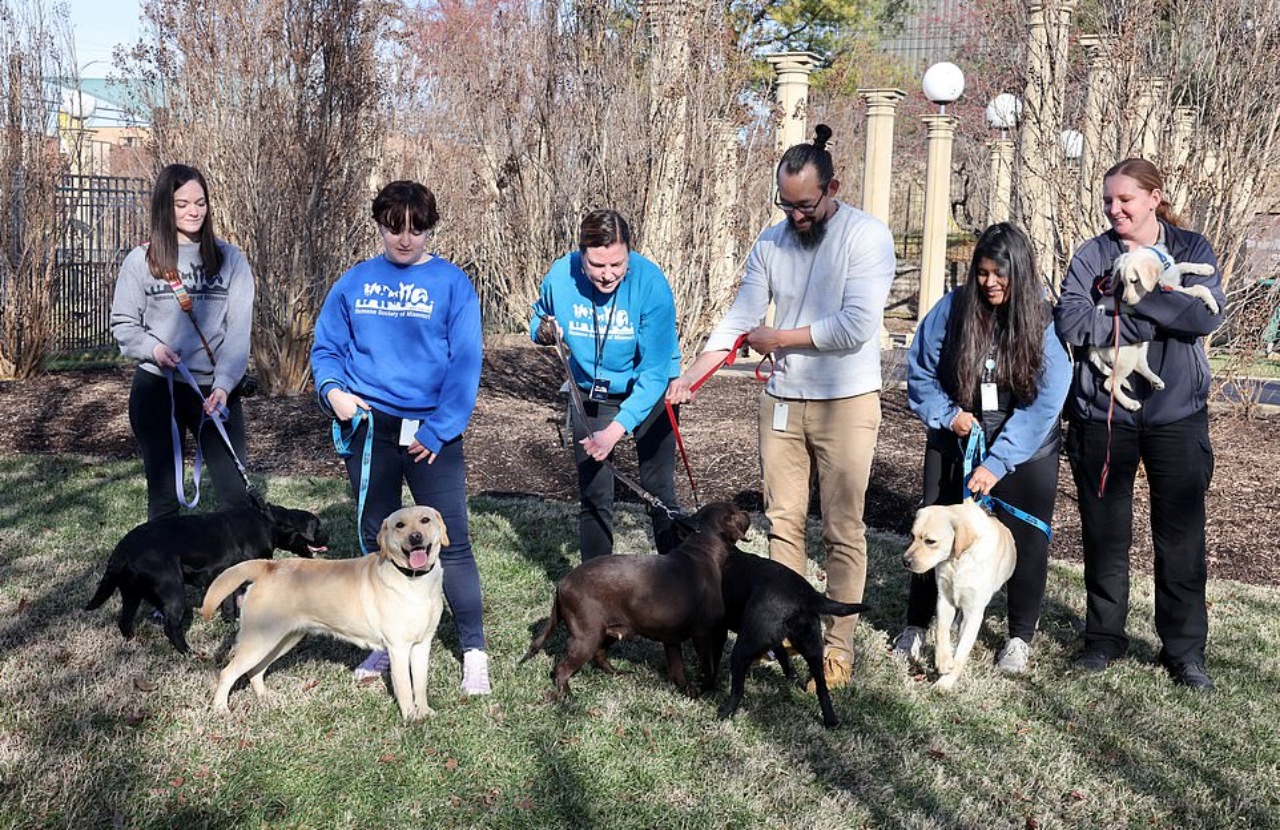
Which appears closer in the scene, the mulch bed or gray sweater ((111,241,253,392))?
gray sweater ((111,241,253,392))

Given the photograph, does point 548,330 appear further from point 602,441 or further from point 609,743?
point 609,743

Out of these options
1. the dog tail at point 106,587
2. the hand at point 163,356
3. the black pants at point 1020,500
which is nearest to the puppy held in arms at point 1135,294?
the black pants at point 1020,500

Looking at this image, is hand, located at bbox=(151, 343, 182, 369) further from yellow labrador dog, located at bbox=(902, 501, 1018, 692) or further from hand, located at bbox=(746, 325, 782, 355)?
yellow labrador dog, located at bbox=(902, 501, 1018, 692)

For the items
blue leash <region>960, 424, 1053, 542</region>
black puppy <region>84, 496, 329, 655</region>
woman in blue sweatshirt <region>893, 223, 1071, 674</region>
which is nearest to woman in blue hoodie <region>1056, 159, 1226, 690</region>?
woman in blue sweatshirt <region>893, 223, 1071, 674</region>

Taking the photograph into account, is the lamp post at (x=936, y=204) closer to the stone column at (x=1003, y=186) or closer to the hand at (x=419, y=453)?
the stone column at (x=1003, y=186)

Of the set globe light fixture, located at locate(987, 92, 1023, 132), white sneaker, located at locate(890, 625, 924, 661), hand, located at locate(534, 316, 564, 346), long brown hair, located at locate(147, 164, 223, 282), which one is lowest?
white sneaker, located at locate(890, 625, 924, 661)

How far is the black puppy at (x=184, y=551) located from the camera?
4.93 meters

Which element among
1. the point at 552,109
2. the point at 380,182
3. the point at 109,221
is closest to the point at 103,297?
the point at 109,221

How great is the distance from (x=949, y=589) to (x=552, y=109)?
7724 mm

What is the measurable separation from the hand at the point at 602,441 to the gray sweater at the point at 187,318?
1672 mm

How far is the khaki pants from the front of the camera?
4.63m

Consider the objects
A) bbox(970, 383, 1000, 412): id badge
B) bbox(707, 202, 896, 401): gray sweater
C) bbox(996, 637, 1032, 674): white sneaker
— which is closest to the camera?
bbox(707, 202, 896, 401): gray sweater

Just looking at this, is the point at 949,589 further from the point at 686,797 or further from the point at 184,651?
the point at 184,651

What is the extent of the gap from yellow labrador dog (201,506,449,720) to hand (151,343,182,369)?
A: 1.16m
